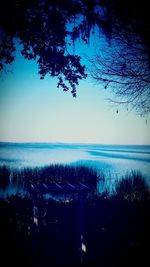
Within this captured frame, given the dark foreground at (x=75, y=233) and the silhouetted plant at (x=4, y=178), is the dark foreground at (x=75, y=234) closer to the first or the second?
the dark foreground at (x=75, y=233)

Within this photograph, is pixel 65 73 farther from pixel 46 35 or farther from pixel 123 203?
pixel 123 203

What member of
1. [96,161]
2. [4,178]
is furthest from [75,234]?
[96,161]

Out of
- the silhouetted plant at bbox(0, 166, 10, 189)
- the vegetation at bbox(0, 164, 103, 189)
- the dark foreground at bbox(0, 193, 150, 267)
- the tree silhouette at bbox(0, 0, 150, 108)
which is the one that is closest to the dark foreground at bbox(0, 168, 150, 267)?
the dark foreground at bbox(0, 193, 150, 267)

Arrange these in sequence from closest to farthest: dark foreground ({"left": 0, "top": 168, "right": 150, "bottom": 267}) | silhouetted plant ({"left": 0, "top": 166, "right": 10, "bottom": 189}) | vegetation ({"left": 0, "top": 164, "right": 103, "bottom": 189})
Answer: dark foreground ({"left": 0, "top": 168, "right": 150, "bottom": 267}) < vegetation ({"left": 0, "top": 164, "right": 103, "bottom": 189}) < silhouetted plant ({"left": 0, "top": 166, "right": 10, "bottom": 189})

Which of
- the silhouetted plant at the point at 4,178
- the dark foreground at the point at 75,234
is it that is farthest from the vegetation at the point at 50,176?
the dark foreground at the point at 75,234

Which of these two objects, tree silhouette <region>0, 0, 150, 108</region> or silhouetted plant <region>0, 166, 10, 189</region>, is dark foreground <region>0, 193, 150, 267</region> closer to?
tree silhouette <region>0, 0, 150, 108</region>

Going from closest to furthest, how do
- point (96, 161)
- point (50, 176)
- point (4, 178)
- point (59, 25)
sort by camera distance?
Result: point (59, 25) < point (50, 176) < point (4, 178) < point (96, 161)

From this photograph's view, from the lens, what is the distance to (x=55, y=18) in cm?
507

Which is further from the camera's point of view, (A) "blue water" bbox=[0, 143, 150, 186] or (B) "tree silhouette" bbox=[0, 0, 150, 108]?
(A) "blue water" bbox=[0, 143, 150, 186]

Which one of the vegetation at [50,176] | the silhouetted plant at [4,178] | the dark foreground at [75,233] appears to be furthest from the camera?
the silhouetted plant at [4,178]

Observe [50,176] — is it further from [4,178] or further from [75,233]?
[75,233]

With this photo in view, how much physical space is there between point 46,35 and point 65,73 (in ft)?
4.06

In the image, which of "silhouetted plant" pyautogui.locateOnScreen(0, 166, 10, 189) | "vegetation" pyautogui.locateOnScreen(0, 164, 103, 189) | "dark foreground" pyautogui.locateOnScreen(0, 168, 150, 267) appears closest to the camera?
"dark foreground" pyautogui.locateOnScreen(0, 168, 150, 267)

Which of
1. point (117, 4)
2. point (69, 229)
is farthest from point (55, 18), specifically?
point (69, 229)
